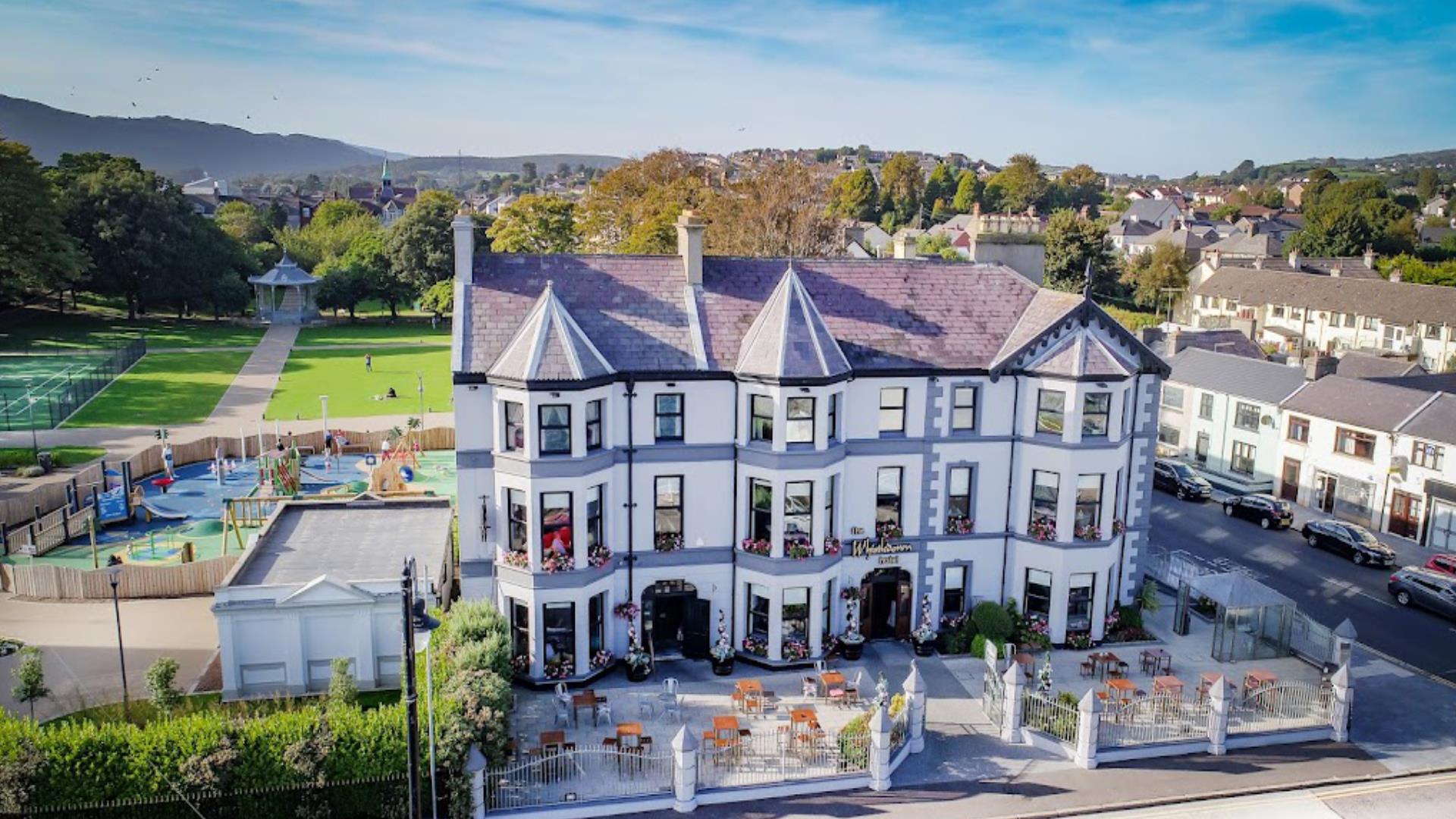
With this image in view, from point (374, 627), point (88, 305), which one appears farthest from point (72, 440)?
point (88, 305)

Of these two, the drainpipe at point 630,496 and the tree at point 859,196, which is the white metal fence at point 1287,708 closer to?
the drainpipe at point 630,496

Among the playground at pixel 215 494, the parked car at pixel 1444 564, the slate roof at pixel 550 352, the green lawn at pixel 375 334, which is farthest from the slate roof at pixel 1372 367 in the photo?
the green lawn at pixel 375 334

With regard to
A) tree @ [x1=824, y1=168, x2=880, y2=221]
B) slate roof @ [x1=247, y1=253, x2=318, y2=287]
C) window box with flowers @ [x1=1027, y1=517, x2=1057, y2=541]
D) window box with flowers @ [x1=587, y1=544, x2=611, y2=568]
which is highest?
tree @ [x1=824, y1=168, x2=880, y2=221]

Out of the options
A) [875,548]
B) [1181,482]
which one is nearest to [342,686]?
[875,548]

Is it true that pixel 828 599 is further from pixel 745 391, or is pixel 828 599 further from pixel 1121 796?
pixel 1121 796

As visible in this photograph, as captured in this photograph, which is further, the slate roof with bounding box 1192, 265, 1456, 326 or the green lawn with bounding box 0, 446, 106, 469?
the slate roof with bounding box 1192, 265, 1456, 326

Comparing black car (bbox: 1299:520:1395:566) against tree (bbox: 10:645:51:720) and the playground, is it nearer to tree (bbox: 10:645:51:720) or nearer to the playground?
the playground

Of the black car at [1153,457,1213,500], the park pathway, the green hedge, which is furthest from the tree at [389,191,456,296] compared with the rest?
the green hedge
